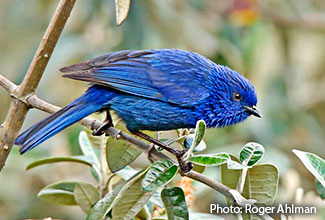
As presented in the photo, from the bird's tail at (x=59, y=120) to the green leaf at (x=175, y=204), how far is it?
0.90 meters

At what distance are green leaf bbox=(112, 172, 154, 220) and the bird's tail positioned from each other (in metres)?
0.76

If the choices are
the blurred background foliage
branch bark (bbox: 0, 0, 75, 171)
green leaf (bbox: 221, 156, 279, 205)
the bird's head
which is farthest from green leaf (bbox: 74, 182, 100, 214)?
the blurred background foliage

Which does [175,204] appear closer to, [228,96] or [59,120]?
[59,120]

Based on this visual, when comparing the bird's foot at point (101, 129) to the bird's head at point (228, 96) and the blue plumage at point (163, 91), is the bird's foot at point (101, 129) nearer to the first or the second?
the blue plumage at point (163, 91)

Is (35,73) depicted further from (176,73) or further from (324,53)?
(324,53)

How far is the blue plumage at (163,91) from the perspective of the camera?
339 cm

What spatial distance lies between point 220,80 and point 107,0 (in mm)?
2038

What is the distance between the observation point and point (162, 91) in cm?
353

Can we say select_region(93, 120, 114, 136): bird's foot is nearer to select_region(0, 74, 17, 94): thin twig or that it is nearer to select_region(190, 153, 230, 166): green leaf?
select_region(0, 74, 17, 94): thin twig

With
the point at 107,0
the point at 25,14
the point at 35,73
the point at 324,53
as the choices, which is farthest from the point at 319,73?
the point at 35,73

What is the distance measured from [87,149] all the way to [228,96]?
968mm

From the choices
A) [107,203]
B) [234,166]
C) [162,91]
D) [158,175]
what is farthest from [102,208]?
[162,91]

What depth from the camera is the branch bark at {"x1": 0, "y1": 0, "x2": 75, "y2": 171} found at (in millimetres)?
2749

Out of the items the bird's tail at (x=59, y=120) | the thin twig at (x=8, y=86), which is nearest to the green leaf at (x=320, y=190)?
the bird's tail at (x=59, y=120)
